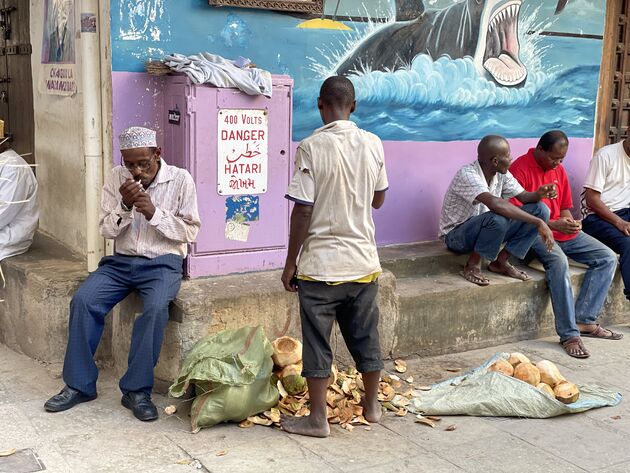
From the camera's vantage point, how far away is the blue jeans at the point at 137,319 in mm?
4074

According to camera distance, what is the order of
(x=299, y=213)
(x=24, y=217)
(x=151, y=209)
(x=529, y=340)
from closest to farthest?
(x=299, y=213) < (x=151, y=209) < (x=24, y=217) < (x=529, y=340)

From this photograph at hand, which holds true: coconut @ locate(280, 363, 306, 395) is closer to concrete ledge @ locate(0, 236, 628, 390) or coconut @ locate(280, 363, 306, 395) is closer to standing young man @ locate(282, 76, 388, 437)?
standing young man @ locate(282, 76, 388, 437)

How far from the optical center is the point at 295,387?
4.25 meters

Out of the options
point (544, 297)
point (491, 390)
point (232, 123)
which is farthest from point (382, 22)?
point (491, 390)

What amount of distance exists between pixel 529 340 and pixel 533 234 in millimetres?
781

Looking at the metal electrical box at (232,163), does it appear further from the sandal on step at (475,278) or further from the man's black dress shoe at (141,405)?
the sandal on step at (475,278)

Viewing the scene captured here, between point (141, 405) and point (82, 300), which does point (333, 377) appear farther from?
point (82, 300)

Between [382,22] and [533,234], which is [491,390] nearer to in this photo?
[533,234]

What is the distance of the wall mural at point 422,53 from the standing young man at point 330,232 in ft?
4.26

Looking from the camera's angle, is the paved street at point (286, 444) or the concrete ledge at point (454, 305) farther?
the concrete ledge at point (454, 305)

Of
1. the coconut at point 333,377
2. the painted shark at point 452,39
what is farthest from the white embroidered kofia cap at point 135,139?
the painted shark at point 452,39

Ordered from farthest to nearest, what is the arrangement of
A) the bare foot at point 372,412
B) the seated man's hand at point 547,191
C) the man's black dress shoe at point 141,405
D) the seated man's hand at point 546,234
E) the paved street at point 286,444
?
1. the seated man's hand at point 547,191
2. the seated man's hand at point 546,234
3. the bare foot at point 372,412
4. the man's black dress shoe at point 141,405
5. the paved street at point 286,444

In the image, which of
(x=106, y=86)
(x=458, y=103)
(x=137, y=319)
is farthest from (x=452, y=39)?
(x=137, y=319)

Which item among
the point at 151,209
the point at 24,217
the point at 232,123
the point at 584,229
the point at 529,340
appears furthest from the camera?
the point at 584,229
